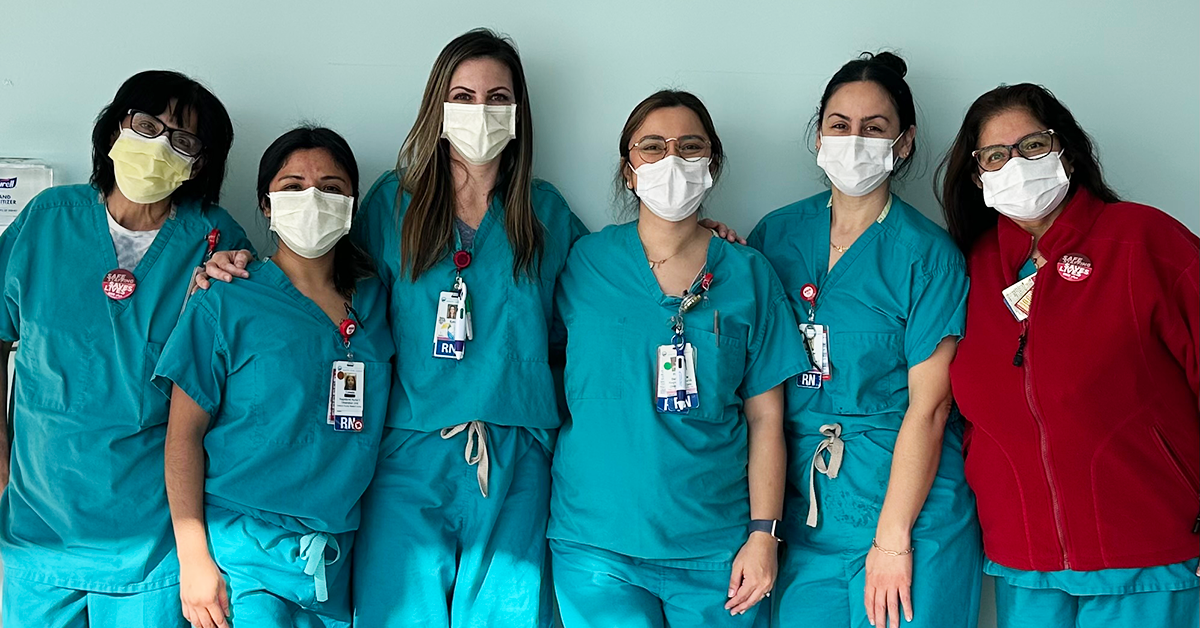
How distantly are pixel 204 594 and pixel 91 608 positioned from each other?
0.30 m

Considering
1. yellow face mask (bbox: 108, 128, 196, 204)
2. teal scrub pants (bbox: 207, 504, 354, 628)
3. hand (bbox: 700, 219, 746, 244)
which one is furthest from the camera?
hand (bbox: 700, 219, 746, 244)

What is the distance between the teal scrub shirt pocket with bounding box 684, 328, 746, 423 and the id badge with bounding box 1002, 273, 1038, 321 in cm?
60

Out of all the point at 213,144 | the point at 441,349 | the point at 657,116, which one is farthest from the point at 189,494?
the point at 657,116

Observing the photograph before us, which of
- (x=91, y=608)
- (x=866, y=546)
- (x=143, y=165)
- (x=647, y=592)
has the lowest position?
(x=91, y=608)

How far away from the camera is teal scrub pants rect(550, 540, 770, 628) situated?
7.13ft

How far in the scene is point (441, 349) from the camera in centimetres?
228

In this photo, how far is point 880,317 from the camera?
232 centimetres

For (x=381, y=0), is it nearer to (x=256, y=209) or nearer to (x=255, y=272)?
(x=256, y=209)

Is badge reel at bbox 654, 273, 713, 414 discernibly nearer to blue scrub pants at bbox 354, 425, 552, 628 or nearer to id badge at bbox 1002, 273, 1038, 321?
blue scrub pants at bbox 354, 425, 552, 628

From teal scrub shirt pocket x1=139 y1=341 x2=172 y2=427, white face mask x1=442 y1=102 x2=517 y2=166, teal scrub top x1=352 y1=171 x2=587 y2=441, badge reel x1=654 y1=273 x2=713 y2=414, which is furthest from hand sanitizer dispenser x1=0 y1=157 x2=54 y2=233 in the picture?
badge reel x1=654 y1=273 x2=713 y2=414

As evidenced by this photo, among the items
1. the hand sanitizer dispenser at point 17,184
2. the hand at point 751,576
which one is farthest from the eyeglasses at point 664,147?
the hand sanitizer dispenser at point 17,184

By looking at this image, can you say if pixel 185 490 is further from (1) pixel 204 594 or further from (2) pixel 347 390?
(2) pixel 347 390

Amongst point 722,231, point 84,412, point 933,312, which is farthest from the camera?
point 722,231

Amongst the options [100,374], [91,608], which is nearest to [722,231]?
[100,374]
